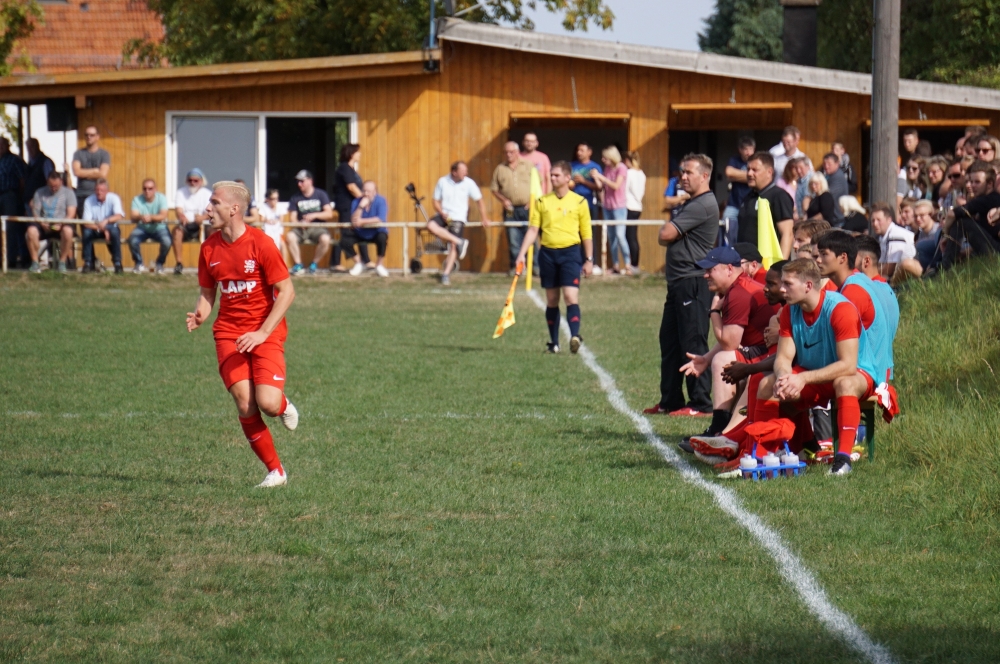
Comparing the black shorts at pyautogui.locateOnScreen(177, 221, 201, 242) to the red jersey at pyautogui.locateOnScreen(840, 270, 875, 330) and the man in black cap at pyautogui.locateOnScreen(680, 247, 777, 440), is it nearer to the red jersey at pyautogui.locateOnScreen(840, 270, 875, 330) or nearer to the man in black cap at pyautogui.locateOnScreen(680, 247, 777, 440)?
the man in black cap at pyautogui.locateOnScreen(680, 247, 777, 440)

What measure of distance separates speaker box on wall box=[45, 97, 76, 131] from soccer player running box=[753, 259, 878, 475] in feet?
59.7

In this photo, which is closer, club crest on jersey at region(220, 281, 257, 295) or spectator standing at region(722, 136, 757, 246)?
club crest on jersey at region(220, 281, 257, 295)

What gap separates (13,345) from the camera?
535 inches

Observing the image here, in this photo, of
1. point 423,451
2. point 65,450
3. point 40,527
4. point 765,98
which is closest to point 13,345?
point 65,450

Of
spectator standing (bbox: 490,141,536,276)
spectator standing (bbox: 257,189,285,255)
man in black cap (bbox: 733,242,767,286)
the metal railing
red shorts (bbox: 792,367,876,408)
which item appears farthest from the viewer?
spectator standing (bbox: 490,141,536,276)

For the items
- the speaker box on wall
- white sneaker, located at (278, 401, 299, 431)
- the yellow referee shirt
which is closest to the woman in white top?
the yellow referee shirt

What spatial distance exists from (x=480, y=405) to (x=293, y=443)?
201 centimetres

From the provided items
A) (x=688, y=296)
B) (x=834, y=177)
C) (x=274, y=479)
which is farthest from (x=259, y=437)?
(x=834, y=177)

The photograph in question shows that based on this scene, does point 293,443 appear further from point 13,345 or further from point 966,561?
point 13,345

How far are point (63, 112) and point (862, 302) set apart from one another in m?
18.5

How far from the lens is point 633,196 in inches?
885

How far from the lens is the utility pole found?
40.4ft

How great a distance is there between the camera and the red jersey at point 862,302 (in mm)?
8005

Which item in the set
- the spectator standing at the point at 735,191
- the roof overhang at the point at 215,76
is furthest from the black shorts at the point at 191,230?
the spectator standing at the point at 735,191
